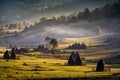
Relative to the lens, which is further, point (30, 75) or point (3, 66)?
point (3, 66)

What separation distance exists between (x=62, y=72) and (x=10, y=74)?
71.2 feet

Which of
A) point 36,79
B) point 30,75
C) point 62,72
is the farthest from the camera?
point 62,72

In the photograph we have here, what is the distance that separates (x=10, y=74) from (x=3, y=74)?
105 inches

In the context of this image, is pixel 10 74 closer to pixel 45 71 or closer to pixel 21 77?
pixel 21 77

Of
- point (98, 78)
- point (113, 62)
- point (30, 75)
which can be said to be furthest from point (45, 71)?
point (113, 62)

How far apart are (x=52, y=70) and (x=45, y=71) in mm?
4596

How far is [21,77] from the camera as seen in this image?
115062 millimetres

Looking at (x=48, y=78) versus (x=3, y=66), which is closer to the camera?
(x=48, y=78)

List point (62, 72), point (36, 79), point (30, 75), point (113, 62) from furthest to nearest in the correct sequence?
1. point (113, 62)
2. point (62, 72)
3. point (30, 75)
4. point (36, 79)

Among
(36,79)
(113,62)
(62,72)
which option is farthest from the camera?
(113,62)

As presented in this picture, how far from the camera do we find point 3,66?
137 meters

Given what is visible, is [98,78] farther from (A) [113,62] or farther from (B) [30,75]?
(A) [113,62]

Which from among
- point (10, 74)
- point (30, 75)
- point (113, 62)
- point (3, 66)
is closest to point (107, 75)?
point (30, 75)

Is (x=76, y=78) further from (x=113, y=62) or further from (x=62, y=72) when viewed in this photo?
(x=113, y=62)
